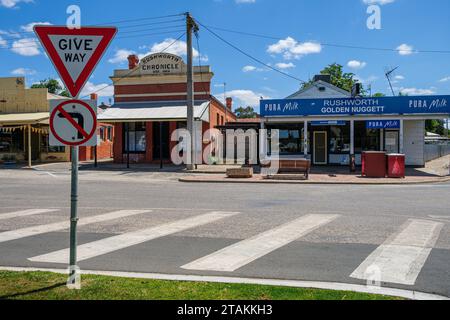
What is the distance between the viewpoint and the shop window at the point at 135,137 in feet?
103

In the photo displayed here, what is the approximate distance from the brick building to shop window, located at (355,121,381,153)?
10.0 meters

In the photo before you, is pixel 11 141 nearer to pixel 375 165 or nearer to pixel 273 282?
pixel 375 165

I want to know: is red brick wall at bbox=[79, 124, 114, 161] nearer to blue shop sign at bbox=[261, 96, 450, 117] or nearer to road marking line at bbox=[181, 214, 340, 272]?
blue shop sign at bbox=[261, 96, 450, 117]

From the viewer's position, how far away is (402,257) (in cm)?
647

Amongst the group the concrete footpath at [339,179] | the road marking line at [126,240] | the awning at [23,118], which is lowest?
the road marking line at [126,240]

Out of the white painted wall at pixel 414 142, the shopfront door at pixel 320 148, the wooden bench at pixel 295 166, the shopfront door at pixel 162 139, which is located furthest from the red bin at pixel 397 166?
the shopfront door at pixel 162 139

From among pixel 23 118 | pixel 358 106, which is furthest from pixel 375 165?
pixel 23 118

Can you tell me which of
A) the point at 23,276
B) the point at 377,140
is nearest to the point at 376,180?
the point at 377,140

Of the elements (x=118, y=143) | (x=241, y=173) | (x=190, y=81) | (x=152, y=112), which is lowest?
(x=241, y=173)

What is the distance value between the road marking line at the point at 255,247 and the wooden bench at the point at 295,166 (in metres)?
11.1

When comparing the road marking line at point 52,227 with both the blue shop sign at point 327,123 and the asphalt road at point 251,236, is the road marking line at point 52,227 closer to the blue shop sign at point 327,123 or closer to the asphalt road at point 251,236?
the asphalt road at point 251,236

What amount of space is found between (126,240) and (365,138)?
22984 mm

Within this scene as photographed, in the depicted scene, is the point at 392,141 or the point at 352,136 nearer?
the point at 352,136

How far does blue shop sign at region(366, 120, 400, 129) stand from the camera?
25500 mm
